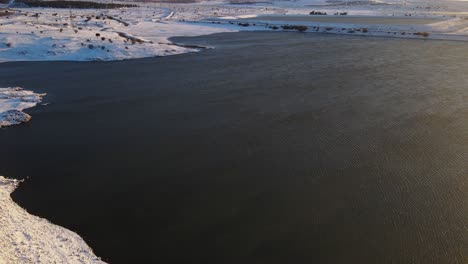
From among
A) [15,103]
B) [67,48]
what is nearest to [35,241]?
[15,103]

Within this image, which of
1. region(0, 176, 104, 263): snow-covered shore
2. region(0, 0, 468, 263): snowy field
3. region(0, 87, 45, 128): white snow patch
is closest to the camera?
region(0, 176, 104, 263): snow-covered shore

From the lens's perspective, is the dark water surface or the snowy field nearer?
the snowy field

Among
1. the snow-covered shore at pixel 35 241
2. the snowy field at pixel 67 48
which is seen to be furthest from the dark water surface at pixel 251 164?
the snowy field at pixel 67 48

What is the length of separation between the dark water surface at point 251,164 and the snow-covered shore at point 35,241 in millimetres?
385

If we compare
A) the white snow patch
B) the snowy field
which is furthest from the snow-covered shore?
the white snow patch

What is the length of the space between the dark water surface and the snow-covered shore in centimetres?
38

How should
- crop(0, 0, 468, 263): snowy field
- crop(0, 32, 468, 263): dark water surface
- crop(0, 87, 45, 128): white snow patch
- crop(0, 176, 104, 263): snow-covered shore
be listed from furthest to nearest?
1. crop(0, 87, 45, 128): white snow patch
2. crop(0, 32, 468, 263): dark water surface
3. crop(0, 0, 468, 263): snowy field
4. crop(0, 176, 104, 263): snow-covered shore

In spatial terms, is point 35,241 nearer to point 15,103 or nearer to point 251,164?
point 251,164

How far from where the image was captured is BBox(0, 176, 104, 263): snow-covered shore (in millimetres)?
8875

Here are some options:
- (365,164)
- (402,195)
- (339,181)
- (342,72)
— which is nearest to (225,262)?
(339,181)

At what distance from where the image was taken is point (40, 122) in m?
18.3

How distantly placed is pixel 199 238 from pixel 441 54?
1246 inches

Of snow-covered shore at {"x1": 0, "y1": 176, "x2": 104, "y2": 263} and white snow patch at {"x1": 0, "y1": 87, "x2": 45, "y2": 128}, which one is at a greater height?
white snow patch at {"x1": 0, "y1": 87, "x2": 45, "y2": 128}

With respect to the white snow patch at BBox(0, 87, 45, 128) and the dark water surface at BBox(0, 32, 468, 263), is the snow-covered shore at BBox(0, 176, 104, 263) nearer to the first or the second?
the dark water surface at BBox(0, 32, 468, 263)
